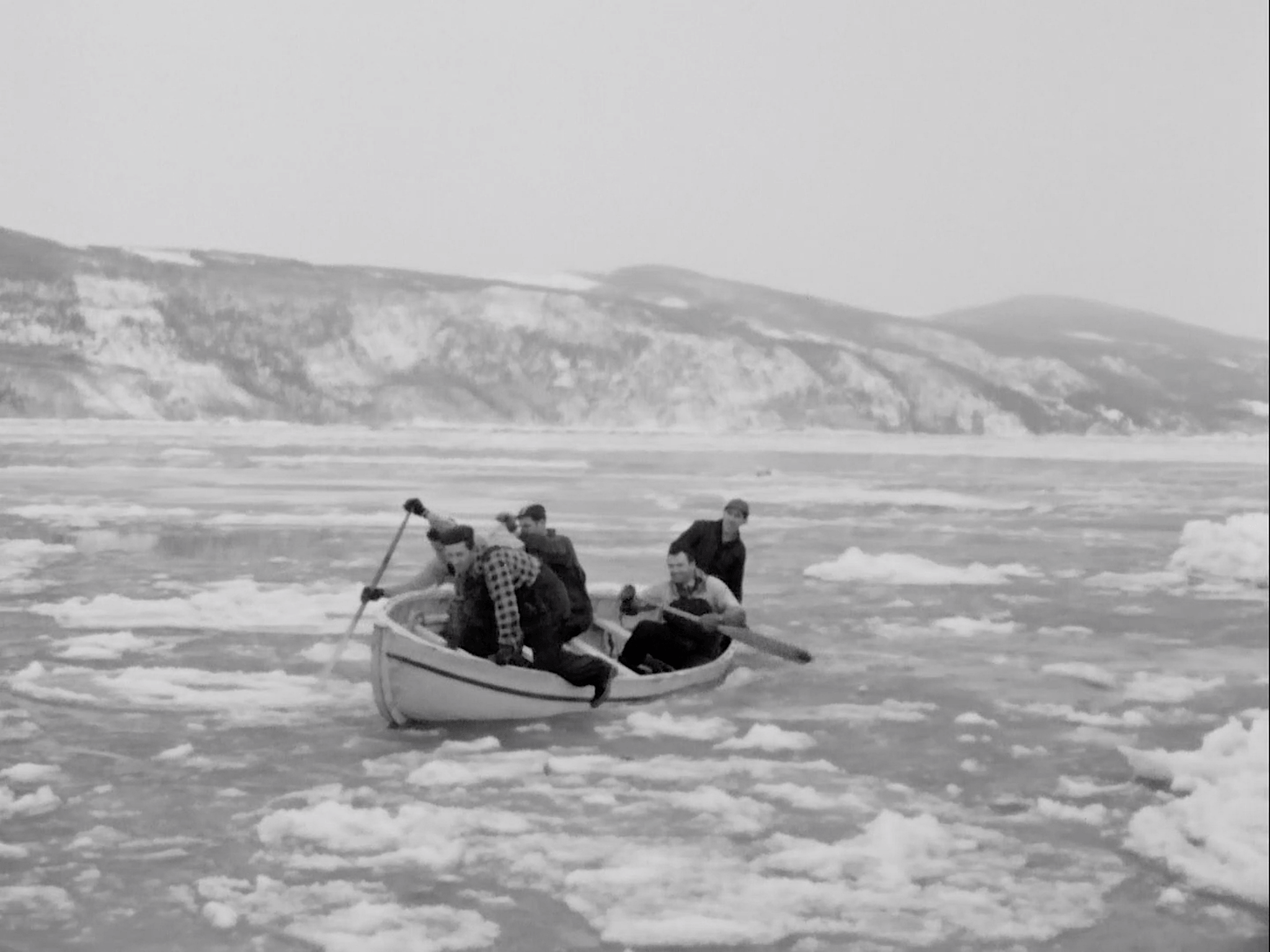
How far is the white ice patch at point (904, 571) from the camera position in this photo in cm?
1162

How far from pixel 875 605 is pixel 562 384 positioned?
127 feet

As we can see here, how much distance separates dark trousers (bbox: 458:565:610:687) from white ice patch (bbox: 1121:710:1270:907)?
2.42m

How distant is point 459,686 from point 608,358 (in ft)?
146

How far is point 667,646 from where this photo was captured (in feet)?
24.5

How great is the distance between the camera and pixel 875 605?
33.5 ft

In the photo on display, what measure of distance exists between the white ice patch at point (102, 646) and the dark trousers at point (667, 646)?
2698 millimetres

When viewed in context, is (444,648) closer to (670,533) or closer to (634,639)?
(634,639)

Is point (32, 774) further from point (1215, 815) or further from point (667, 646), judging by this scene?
point (1215, 815)

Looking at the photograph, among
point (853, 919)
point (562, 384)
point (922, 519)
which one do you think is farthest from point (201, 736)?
point (562, 384)

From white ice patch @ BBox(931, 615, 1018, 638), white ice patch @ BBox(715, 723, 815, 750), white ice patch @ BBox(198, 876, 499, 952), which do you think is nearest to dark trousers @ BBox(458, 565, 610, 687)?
white ice patch @ BBox(715, 723, 815, 750)

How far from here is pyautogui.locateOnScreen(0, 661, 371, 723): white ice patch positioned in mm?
6426

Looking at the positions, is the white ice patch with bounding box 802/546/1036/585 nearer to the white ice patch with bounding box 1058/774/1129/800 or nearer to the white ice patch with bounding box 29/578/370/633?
the white ice patch with bounding box 29/578/370/633

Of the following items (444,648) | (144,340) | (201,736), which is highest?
(144,340)

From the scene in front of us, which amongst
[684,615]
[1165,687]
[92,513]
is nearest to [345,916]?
[684,615]
